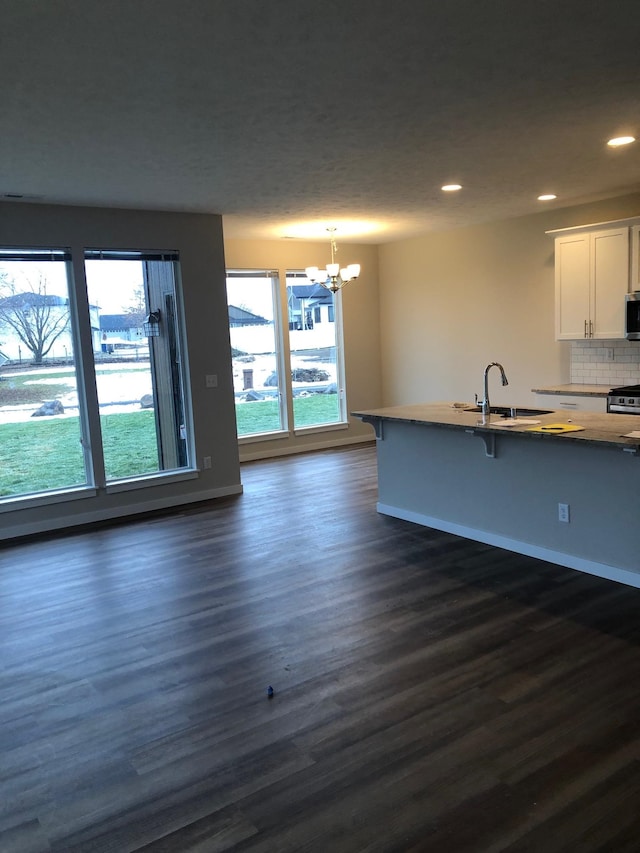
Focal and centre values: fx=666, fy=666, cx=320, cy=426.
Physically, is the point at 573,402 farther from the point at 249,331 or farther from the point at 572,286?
the point at 249,331

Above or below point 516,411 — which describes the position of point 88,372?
above

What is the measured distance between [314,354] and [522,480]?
4.96 metres

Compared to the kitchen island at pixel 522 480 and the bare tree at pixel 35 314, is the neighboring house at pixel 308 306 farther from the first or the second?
the kitchen island at pixel 522 480

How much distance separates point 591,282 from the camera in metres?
6.29

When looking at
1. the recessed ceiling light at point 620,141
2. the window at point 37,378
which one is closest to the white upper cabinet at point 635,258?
the recessed ceiling light at point 620,141

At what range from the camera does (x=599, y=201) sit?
6520 millimetres

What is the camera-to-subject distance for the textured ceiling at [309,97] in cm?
247

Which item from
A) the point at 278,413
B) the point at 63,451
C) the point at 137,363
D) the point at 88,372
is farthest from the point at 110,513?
the point at 278,413

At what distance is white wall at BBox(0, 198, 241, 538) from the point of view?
5.62m

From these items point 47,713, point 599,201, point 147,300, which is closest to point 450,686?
point 47,713

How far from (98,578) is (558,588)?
2.97m

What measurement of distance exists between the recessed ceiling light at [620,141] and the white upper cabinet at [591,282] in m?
1.67

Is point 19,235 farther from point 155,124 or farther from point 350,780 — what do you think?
point 350,780

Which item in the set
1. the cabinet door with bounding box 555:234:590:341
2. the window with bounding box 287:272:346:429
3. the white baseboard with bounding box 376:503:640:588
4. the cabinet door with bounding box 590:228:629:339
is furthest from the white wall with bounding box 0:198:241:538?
the cabinet door with bounding box 590:228:629:339
